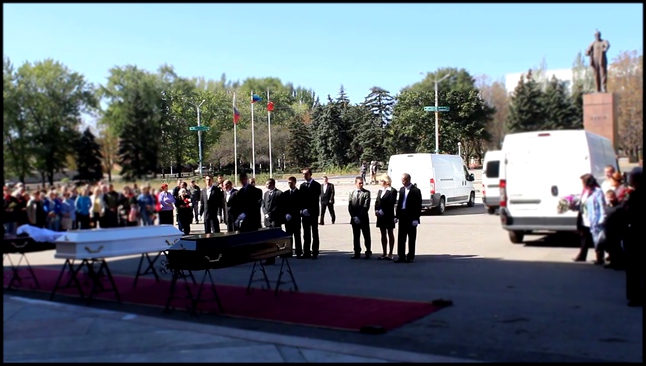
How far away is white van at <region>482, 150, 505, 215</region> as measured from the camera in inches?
211

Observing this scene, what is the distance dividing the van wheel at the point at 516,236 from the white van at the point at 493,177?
24cm

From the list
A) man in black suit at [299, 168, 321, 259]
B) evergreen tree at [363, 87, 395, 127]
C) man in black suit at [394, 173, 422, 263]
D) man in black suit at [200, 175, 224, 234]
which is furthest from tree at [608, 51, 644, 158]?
man in black suit at [299, 168, 321, 259]

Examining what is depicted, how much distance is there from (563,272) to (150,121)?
3.71 m

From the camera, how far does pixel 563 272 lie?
568cm

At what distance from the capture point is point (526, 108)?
5559 millimetres

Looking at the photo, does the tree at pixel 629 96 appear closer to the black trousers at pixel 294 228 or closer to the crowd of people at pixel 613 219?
the crowd of people at pixel 613 219

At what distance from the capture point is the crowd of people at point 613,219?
5156mm

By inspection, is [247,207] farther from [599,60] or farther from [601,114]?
[599,60]

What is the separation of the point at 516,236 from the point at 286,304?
12.7 feet

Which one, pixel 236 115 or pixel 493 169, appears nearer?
pixel 493 169

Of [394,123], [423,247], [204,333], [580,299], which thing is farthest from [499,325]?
[423,247]

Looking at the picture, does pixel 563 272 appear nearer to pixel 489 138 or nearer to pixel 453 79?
pixel 489 138

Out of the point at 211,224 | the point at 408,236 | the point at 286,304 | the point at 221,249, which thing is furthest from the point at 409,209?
the point at 221,249

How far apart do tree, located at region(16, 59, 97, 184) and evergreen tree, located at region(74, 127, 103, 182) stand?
0.31 feet
